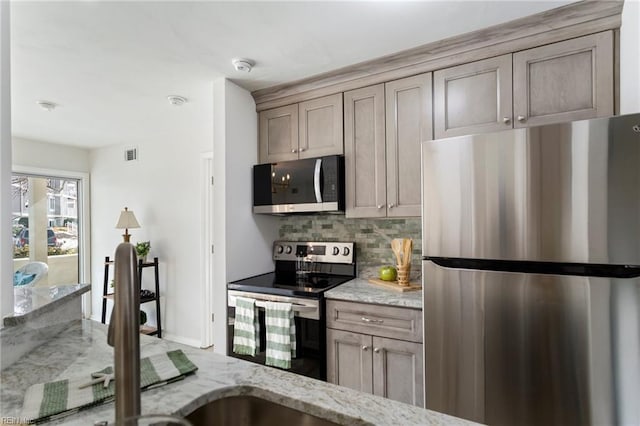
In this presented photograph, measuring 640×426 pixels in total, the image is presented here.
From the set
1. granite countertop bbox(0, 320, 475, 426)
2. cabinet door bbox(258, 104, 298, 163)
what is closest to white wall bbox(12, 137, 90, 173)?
cabinet door bbox(258, 104, 298, 163)

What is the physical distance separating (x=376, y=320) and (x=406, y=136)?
1170mm

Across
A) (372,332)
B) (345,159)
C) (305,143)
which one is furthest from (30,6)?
(372,332)

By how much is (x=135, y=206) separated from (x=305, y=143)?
2.86 m

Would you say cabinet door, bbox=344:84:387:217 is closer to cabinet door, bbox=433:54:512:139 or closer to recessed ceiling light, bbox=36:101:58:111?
cabinet door, bbox=433:54:512:139

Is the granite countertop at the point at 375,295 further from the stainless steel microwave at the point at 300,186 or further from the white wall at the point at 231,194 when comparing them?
the white wall at the point at 231,194

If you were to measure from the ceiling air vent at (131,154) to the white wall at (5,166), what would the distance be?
3129 mm

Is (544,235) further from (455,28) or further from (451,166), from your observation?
(455,28)

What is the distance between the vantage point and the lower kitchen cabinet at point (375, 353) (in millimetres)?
1828

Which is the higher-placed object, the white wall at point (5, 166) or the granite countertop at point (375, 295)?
the white wall at point (5, 166)

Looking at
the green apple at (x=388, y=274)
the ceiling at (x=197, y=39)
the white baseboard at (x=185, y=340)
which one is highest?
the ceiling at (x=197, y=39)

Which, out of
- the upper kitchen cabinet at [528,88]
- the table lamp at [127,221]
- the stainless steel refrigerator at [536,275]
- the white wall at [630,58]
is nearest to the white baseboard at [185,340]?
the table lamp at [127,221]

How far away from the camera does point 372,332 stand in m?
1.94

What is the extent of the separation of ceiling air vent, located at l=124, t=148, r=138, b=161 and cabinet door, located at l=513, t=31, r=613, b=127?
4188 mm

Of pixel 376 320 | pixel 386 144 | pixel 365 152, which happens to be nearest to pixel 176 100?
pixel 365 152
